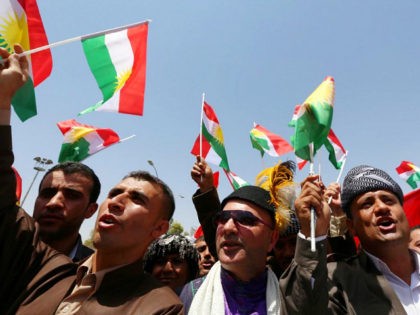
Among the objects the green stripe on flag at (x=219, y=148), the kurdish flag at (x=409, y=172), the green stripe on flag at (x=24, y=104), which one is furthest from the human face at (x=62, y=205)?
the kurdish flag at (x=409, y=172)

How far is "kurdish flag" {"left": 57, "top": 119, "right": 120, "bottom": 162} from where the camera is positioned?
15.1ft

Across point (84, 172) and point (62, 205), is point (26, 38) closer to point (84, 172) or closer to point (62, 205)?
point (84, 172)

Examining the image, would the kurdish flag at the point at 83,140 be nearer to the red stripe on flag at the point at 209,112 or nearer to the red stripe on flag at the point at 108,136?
the red stripe on flag at the point at 108,136

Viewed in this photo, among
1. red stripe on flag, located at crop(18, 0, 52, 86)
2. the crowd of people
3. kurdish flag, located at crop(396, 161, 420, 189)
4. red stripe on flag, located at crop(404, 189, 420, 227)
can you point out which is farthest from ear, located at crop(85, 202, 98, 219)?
kurdish flag, located at crop(396, 161, 420, 189)

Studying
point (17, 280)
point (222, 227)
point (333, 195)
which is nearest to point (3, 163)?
point (17, 280)

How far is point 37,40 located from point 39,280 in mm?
2071

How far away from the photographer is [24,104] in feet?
9.84

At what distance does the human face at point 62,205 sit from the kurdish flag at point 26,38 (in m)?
0.64

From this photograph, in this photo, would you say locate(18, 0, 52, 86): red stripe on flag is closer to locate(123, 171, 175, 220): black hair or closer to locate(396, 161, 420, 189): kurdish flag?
locate(123, 171, 175, 220): black hair

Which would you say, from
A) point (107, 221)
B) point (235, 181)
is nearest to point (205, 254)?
point (235, 181)

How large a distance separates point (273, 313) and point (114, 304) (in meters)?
0.98

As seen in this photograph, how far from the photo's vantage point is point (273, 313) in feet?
7.50

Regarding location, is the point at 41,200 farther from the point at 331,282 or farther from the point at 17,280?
the point at 331,282

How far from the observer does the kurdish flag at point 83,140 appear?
4617mm
